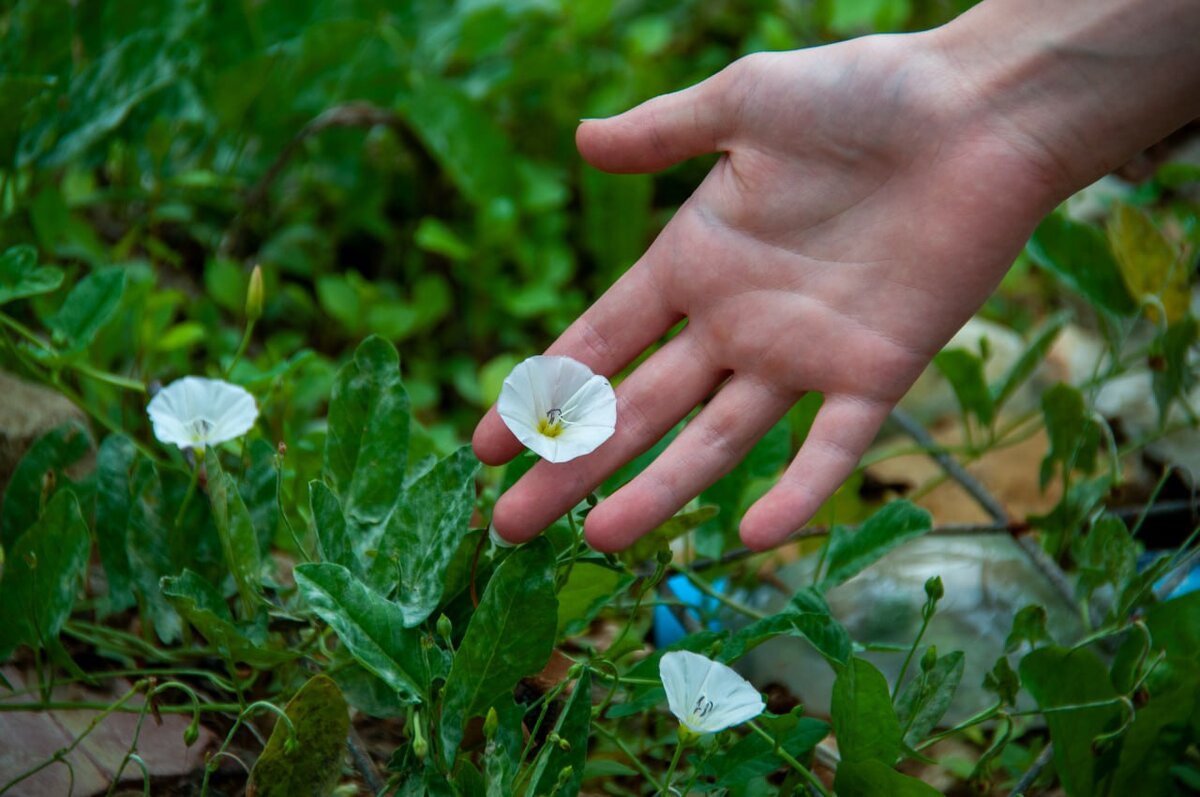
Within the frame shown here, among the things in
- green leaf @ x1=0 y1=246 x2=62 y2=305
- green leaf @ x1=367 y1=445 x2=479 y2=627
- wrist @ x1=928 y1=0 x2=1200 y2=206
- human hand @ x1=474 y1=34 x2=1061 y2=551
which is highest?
wrist @ x1=928 y1=0 x2=1200 y2=206

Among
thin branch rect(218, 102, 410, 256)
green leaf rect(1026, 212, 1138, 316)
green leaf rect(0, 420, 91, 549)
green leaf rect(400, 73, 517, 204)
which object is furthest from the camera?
green leaf rect(400, 73, 517, 204)

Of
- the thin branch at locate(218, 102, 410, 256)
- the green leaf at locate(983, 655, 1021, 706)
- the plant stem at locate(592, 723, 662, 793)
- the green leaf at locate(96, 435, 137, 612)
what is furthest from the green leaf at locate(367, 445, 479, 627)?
the thin branch at locate(218, 102, 410, 256)

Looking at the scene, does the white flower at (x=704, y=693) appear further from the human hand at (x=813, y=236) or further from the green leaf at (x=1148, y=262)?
the green leaf at (x=1148, y=262)

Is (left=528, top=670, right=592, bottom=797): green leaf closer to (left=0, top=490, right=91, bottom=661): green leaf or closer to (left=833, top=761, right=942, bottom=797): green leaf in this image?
(left=833, top=761, right=942, bottom=797): green leaf

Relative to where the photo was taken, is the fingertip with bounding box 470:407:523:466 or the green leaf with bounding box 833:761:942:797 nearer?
the green leaf with bounding box 833:761:942:797

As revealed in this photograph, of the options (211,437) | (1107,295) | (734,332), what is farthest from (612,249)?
(211,437)

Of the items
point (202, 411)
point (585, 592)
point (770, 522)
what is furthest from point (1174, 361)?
point (202, 411)

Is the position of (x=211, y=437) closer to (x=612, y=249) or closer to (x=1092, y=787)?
(x=1092, y=787)
